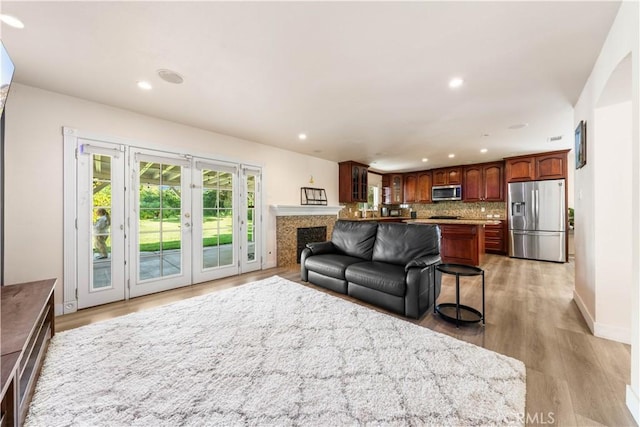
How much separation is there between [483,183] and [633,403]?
608 centimetres

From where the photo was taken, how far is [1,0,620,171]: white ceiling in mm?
1586

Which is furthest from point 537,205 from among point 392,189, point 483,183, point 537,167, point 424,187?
point 392,189

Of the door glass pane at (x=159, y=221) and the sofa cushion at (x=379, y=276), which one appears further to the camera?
the door glass pane at (x=159, y=221)

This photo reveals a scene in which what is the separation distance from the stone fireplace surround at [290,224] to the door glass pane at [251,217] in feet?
1.45

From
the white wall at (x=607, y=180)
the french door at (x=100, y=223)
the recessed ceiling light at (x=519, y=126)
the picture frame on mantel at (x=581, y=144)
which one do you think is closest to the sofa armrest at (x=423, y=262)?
the white wall at (x=607, y=180)

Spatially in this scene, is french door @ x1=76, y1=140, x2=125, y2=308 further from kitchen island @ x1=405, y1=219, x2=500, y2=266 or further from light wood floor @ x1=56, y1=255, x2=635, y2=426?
kitchen island @ x1=405, y1=219, x2=500, y2=266

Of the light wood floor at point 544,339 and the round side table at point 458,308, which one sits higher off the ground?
the round side table at point 458,308

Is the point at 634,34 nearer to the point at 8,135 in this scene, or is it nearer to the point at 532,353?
the point at 532,353

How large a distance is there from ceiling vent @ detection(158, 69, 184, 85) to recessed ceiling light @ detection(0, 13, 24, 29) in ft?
2.73

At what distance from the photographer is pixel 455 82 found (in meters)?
2.41

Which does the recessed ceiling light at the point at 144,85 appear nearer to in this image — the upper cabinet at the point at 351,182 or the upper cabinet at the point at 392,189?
the upper cabinet at the point at 351,182

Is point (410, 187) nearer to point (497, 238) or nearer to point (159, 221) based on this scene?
point (497, 238)

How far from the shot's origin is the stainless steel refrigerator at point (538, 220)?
203 inches

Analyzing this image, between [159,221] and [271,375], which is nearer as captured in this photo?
[271,375]
